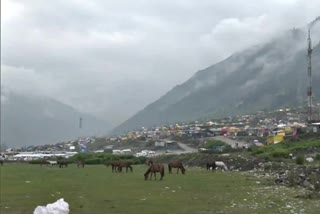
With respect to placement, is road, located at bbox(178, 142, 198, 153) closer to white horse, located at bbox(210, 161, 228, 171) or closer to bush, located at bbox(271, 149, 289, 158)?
bush, located at bbox(271, 149, 289, 158)

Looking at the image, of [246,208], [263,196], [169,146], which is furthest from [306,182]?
[169,146]

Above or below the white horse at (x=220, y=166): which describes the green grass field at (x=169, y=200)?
below

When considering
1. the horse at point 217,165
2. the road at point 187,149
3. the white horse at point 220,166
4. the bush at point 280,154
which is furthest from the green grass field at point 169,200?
the road at point 187,149

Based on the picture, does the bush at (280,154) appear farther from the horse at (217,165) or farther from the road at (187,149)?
the road at (187,149)

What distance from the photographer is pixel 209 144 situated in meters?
120

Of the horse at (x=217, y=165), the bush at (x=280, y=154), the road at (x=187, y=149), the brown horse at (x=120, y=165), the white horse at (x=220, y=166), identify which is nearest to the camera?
the brown horse at (x=120, y=165)

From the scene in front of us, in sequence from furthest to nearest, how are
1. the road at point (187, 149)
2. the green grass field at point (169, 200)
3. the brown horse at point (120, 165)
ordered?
1. the road at point (187, 149)
2. the brown horse at point (120, 165)
3. the green grass field at point (169, 200)

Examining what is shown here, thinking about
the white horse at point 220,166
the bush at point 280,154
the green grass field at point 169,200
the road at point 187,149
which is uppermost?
the road at point 187,149

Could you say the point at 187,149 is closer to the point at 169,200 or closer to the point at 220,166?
the point at 220,166

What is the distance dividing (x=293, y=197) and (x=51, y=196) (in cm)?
1312

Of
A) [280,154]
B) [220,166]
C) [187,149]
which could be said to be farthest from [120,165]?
[187,149]

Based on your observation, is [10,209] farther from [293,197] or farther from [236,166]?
[236,166]

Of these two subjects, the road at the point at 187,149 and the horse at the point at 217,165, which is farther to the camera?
the road at the point at 187,149

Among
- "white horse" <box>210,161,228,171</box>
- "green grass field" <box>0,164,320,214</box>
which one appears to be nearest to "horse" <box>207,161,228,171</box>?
"white horse" <box>210,161,228,171</box>
